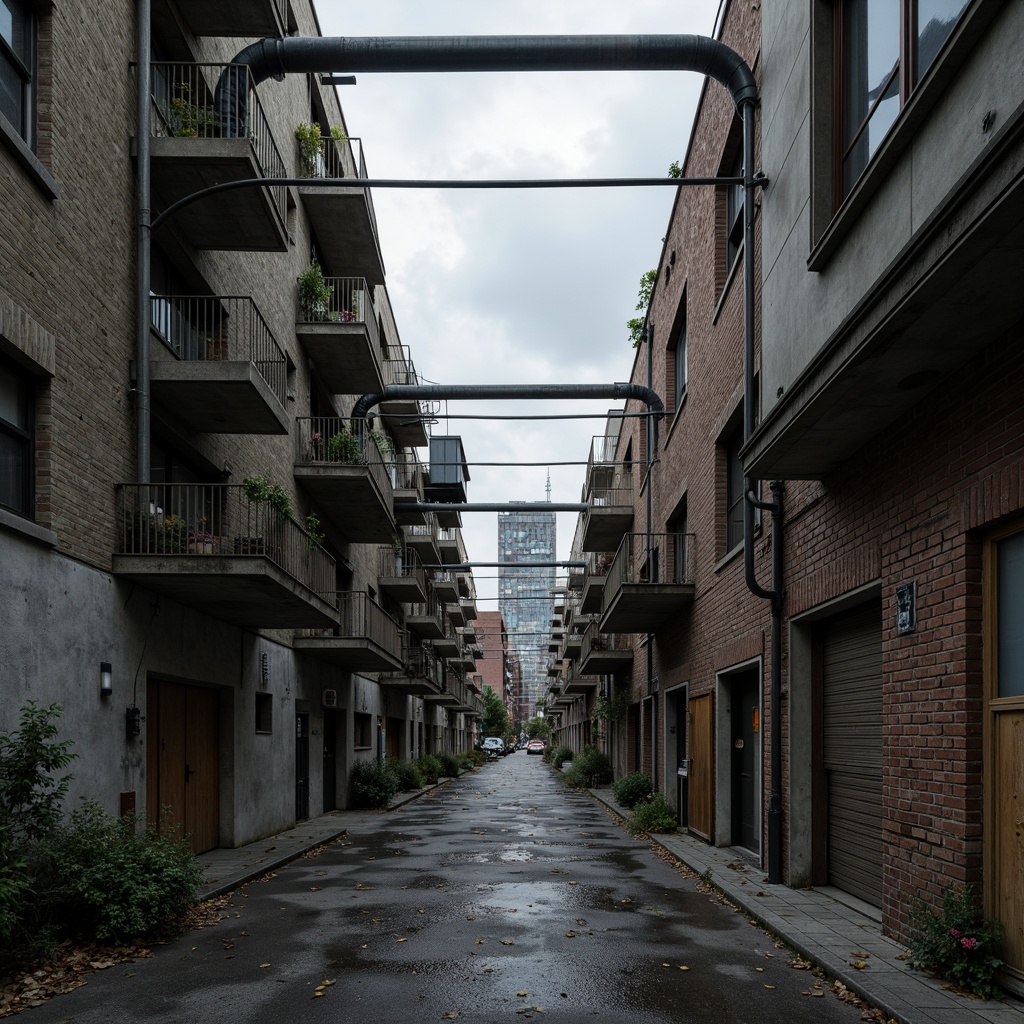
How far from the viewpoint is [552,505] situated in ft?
106

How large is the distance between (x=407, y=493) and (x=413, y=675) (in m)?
5.59

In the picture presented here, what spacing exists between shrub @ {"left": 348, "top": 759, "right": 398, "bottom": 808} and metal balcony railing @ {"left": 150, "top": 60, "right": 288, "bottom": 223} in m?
15.3

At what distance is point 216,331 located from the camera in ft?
48.0

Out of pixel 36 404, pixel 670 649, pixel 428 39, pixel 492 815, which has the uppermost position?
pixel 428 39

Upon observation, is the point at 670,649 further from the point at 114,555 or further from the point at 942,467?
the point at 942,467

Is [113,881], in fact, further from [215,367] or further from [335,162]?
[335,162]

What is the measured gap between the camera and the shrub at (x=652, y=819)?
18141 millimetres

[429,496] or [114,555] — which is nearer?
[114,555]

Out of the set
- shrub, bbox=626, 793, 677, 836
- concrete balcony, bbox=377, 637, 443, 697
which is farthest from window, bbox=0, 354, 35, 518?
concrete balcony, bbox=377, 637, 443, 697

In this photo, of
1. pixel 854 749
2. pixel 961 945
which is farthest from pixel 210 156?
pixel 961 945

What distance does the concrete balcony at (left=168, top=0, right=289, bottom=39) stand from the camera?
1313cm

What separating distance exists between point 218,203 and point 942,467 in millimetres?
8813

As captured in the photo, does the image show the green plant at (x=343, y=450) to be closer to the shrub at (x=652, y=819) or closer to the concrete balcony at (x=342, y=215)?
the concrete balcony at (x=342, y=215)

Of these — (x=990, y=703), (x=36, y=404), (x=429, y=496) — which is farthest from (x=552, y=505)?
(x=990, y=703)
